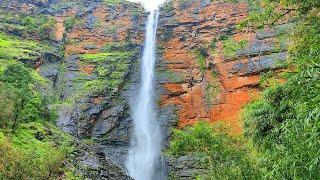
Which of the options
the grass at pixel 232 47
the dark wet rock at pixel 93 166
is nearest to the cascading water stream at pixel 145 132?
the dark wet rock at pixel 93 166

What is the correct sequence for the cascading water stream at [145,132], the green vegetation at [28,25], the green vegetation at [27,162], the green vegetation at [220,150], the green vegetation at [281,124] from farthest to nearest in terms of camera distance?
the green vegetation at [28,25] → the cascading water stream at [145,132] → the green vegetation at [27,162] → the green vegetation at [220,150] → the green vegetation at [281,124]

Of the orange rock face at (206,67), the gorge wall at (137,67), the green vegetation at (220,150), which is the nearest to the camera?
the green vegetation at (220,150)

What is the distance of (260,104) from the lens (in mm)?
16625

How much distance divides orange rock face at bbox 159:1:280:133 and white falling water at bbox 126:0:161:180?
1.66 meters

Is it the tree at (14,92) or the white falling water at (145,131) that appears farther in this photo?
the white falling water at (145,131)

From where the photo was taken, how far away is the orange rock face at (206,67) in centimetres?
4056

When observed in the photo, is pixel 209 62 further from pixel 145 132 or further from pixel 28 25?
pixel 28 25

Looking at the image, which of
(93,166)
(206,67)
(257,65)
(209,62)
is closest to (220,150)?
(93,166)

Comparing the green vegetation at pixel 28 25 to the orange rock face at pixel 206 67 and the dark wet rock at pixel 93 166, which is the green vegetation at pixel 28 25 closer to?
the orange rock face at pixel 206 67

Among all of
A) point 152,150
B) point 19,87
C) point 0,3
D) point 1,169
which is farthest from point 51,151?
point 0,3

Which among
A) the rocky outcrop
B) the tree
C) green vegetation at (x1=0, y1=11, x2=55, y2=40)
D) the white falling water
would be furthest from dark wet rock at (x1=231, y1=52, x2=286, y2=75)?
green vegetation at (x1=0, y1=11, x2=55, y2=40)

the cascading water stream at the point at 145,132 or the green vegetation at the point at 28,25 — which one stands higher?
the green vegetation at the point at 28,25

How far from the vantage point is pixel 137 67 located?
1854 inches

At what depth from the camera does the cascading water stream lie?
35531 millimetres
